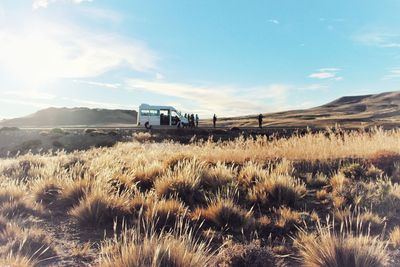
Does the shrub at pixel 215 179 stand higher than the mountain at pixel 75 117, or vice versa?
the mountain at pixel 75 117

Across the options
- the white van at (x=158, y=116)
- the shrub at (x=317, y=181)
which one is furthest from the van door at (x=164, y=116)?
the shrub at (x=317, y=181)

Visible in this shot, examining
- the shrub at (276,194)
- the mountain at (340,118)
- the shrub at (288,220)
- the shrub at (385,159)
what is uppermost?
the mountain at (340,118)

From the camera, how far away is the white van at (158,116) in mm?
51094

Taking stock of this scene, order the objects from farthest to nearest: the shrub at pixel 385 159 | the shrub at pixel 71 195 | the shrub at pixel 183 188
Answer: the shrub at pixel 385 159
the shrub at pixel 183 188
the shrub at pixel 71 195

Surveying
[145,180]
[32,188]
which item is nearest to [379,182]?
[145,180]

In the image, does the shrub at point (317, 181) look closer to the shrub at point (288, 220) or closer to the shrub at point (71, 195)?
the shrub at point (288, 220)

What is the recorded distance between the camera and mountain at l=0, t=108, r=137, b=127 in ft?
438

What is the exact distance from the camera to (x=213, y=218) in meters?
6.49

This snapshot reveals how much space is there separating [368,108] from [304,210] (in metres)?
133

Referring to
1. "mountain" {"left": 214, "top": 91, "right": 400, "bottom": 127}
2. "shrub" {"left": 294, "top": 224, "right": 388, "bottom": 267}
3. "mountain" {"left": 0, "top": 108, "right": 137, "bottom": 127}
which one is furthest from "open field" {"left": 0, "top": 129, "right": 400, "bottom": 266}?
"mountain" {"left": 0, "top": 108, "right": 137, "bottom": 127}

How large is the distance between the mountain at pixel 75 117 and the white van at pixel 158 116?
81.1 meters

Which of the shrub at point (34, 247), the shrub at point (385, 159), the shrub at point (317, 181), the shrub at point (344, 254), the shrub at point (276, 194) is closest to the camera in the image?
the shrub at point (344, 254)

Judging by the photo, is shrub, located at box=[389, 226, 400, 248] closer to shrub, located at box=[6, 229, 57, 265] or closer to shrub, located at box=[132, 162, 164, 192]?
shrub, located at box=[6, 229, 57, 265]

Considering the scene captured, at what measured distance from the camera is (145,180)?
970 cm
